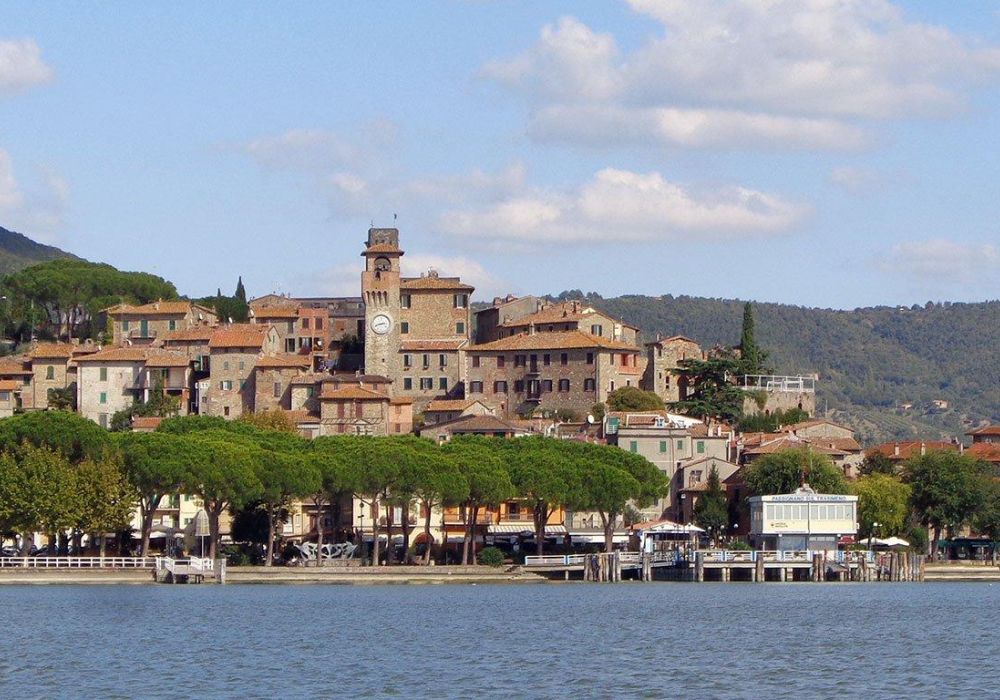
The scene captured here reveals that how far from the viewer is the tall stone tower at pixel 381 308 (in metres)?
143

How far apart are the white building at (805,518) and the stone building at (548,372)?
33.4 meters

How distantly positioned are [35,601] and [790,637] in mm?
34051

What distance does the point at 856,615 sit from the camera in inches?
3054

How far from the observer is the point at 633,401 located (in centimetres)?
13650

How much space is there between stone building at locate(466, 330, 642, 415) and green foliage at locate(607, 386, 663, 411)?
1390mm

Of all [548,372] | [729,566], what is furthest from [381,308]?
[729,566]

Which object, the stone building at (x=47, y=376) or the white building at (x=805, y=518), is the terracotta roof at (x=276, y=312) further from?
the white building at (x=805, y=518)

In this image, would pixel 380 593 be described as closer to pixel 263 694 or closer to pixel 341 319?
pixel 263 694

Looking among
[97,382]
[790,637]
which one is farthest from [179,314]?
[790,637]

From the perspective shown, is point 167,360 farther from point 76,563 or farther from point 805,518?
point 805,518

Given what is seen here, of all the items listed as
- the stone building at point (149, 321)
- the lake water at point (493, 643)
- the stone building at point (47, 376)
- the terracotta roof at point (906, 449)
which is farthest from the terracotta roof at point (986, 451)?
the stone building at point (47, 376)

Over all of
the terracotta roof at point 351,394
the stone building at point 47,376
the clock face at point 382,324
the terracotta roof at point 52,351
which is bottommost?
the terracotta roof at point 351,394

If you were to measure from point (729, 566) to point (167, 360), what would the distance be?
2025 inches

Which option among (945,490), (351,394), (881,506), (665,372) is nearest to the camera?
(881,506)
